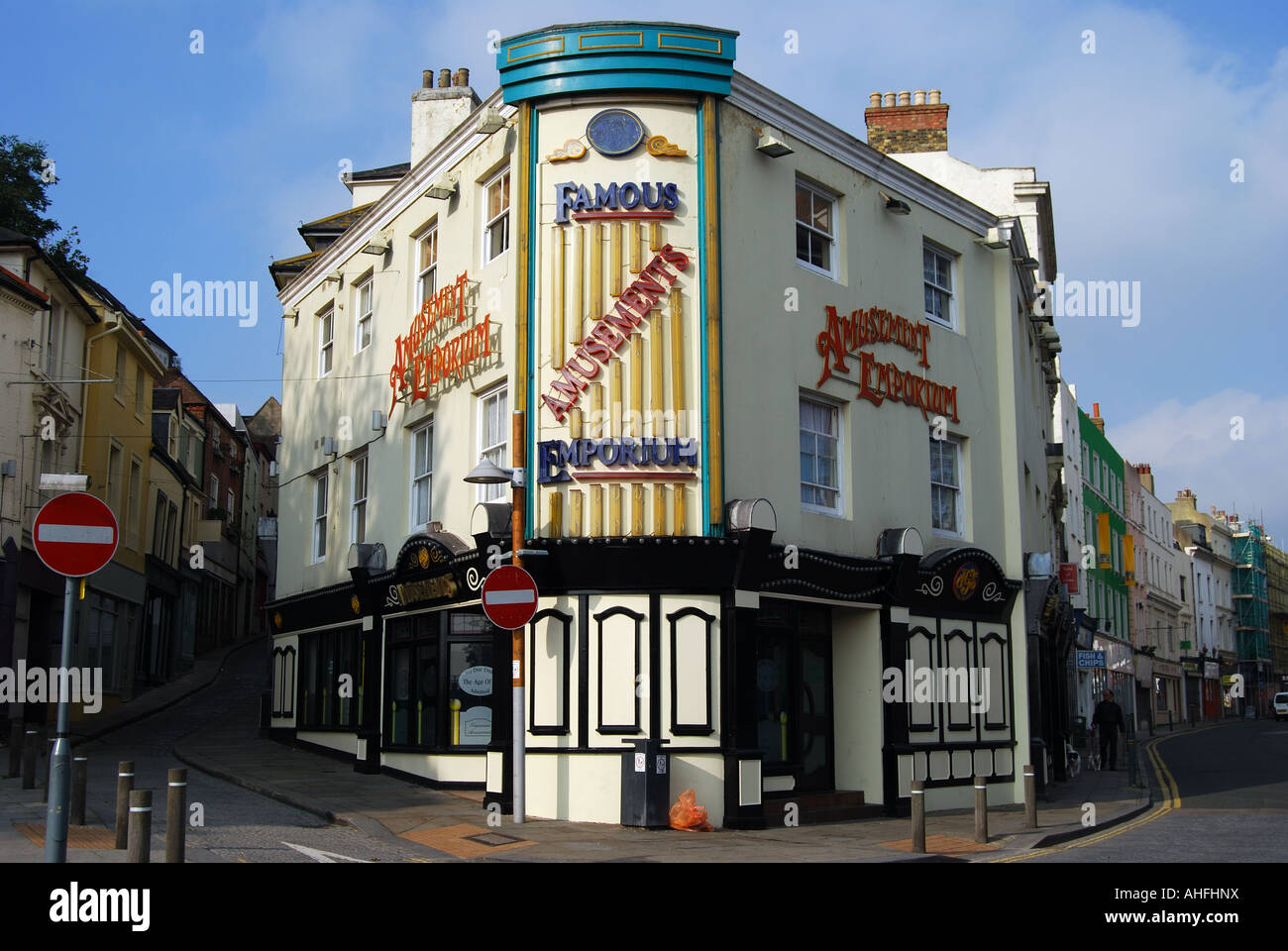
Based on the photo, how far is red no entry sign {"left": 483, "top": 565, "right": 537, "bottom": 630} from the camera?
14062 millimetres

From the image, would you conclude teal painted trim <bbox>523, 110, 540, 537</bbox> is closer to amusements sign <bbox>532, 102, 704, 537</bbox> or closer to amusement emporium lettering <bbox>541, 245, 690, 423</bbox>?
amusements sign <bbox>532, 102, 704, 537</bbox>

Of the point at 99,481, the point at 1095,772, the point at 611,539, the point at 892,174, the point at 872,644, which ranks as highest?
the point at 892,174

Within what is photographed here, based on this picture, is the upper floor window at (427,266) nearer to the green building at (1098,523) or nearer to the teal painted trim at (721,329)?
the teal painted trim at (721,329)

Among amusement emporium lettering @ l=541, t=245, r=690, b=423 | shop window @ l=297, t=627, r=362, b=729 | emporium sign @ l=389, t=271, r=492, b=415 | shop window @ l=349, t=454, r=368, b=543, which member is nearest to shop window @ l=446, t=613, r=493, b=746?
emporium sign @ l=389, t=271, r=492, b=415

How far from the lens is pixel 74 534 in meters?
9.65

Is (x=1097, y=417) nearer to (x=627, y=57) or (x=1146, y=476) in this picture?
(x=1146, y=476)

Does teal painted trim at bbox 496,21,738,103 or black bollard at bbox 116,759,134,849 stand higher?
teal painted trim at bbox 496,21,738,103

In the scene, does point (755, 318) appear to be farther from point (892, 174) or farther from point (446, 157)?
point (446, 157)

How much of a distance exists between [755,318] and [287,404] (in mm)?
13574

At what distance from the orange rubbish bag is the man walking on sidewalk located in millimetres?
15668

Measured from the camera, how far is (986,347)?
2128cm

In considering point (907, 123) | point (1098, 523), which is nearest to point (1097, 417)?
point (1098, 523)

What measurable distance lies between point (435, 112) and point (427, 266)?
373 inches
